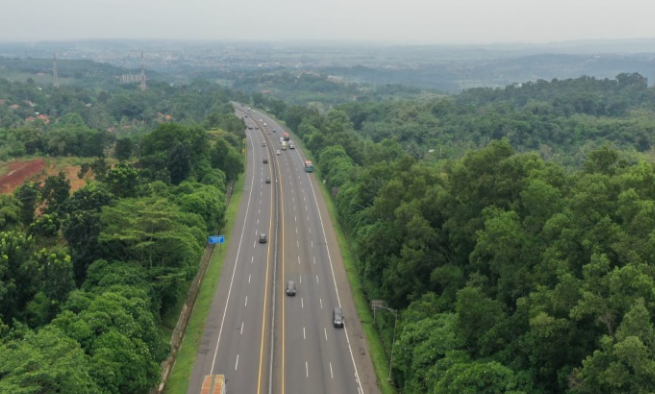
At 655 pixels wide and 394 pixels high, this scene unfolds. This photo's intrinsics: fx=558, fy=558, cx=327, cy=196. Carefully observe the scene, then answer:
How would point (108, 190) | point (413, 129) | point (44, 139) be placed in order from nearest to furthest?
point (108, 190)
point (44, 139)
point (413, 129)

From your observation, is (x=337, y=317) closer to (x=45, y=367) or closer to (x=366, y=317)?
(x=366, y=317)

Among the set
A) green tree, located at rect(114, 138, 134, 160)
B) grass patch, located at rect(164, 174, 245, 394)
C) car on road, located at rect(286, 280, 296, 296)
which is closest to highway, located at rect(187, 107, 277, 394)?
grass patch, located at rect(164, 174, 245, 394)

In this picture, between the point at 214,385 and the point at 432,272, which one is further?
the point at 432,272

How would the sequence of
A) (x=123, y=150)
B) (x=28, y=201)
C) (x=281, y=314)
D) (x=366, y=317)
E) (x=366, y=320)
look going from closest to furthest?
1. (x=281, y=314)
2. (x=366, y=320)
3. (x=366, y=317)
4. (x=28, y=201)
5. (x=123, y=150)

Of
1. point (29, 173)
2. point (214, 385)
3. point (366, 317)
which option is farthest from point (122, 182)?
point (29, 173)

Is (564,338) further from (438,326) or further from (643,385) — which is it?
(438,326)

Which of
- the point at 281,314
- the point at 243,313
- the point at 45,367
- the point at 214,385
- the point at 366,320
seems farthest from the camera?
the point at 366,320

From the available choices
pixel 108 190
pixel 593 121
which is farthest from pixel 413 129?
pixel 108 190
